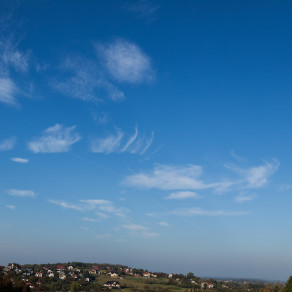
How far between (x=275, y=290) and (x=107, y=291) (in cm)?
10003

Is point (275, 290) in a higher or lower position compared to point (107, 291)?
higher

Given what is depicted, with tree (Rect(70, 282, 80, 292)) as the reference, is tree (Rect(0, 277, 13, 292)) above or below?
above

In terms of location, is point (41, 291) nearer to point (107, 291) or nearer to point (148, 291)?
point (107, 291)

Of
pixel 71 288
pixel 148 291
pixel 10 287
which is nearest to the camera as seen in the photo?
pixel 10 287

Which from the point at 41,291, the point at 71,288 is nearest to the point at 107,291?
the point at 71,288

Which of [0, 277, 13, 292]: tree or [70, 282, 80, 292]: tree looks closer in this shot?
[0, 277, 13, 292]: tree

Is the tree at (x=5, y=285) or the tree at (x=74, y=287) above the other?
the tree at (x=5, y=285)

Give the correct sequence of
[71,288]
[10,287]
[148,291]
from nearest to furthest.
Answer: [10,287], [71,288], [148,291]

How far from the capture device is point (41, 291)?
131 m

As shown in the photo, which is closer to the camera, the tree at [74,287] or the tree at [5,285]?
the tree at [5,285]

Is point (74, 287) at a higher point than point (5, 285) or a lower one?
lower

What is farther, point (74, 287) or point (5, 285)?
point (74, 287)

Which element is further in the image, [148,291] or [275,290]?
[148,291]

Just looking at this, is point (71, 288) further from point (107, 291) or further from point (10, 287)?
point (10, 287)
